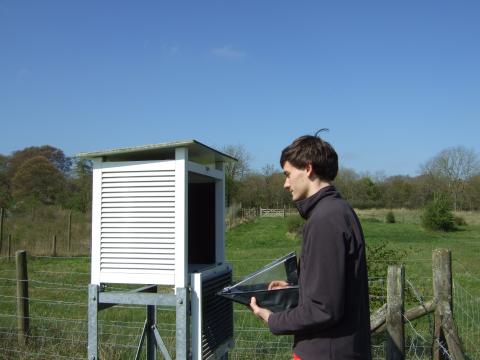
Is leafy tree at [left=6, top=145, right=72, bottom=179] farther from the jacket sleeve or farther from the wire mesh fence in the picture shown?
the jacket sleeve

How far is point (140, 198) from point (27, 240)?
746 inches

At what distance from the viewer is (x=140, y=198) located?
131 inches

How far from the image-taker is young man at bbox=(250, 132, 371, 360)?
6.97 feet

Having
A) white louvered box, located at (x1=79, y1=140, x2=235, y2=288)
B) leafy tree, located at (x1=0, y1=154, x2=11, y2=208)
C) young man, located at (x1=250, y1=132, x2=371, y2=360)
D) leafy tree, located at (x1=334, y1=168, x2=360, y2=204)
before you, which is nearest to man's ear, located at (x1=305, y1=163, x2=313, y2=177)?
young man, located at (x1=250, y1=132, x2=371, y2=360)

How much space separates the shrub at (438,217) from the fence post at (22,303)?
1282 inches

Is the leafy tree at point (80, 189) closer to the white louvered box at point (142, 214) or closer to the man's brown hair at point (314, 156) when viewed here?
the white louvered box at point (142, 214)

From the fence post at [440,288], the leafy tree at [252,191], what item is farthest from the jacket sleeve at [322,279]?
the leafy tree at [252,191]

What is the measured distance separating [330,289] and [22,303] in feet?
17.2

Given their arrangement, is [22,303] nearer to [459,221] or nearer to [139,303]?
[139,303]

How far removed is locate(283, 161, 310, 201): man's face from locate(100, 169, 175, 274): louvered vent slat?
103cm

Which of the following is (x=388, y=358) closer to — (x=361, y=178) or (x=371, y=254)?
(x=371, y=254)

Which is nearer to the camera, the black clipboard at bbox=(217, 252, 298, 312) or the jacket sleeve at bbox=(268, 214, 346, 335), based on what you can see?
the jacket sleeve at bbox=(268, 214, 346, 335)

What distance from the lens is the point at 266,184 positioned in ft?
181

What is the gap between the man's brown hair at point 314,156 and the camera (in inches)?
94.5
